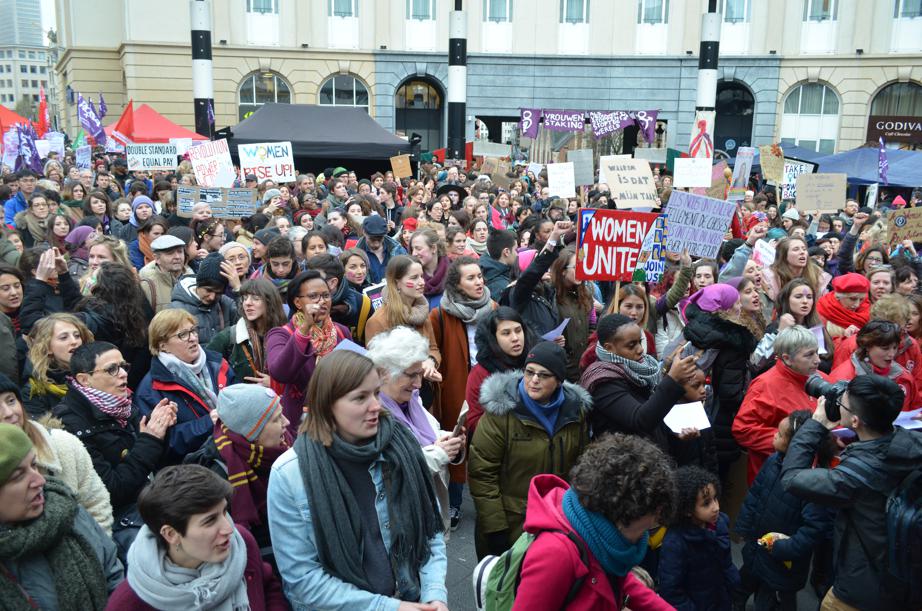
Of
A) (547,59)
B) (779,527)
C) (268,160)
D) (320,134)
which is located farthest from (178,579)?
(547,59)

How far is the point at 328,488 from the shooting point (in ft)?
8.25

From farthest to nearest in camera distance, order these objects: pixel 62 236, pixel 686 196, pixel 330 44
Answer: pixel 330 44 < pixel 62 236 < pixel 686 196

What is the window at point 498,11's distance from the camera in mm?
32062

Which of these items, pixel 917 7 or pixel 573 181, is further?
pixel 917 7

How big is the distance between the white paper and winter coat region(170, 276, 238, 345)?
2969 millimetres

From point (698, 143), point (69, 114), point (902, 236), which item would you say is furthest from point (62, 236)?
point (69, 114)

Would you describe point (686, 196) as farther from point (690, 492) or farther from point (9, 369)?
point (9, 369)

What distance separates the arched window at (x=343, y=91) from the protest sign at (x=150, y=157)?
20.1m

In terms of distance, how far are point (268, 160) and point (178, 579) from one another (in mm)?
11875

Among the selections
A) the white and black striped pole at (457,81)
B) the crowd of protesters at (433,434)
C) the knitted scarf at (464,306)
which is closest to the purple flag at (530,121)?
the white and black striped pole at (457,81)

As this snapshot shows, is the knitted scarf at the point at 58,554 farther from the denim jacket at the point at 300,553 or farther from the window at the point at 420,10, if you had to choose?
the window at the point at 420,10

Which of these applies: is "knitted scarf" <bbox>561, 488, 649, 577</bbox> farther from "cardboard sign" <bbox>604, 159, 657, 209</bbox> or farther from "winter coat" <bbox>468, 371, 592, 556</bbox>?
"cardboard sign" <bbox>604, 159, 657, 209</bbox>

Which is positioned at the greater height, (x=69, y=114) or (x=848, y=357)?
(x=69, y=114)

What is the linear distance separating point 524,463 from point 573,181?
32.7 ft
